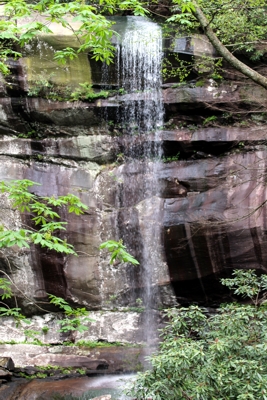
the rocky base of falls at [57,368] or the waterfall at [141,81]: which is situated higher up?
the waterfall at [141,81]

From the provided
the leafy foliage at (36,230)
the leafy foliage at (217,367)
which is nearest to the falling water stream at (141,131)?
the leafy foliage at (36,230)

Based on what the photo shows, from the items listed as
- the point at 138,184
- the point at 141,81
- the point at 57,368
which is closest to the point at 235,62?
the point at 138,184

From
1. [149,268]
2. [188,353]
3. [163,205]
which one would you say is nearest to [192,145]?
[163,205]

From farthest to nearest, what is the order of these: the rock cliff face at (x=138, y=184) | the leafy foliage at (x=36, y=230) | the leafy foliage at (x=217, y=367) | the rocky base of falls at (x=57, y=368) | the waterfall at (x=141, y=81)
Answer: the waterfall at (x=141, y=81) → the rock cliff face at (x=138, y=184) → the rocky base of falls at (x=57, y=368) → the leafy foliage at (x=36, y=230) → the leafy foliage at (x=217, y=367)

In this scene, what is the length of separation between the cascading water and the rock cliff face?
4 cm

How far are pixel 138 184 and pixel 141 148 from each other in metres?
1.00

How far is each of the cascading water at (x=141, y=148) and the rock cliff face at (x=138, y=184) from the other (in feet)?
0.13

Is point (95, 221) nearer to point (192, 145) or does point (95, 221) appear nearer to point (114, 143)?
point (114, 143)

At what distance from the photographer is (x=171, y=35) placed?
9805 mm

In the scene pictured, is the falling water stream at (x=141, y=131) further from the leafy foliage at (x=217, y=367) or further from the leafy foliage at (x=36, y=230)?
the leafy foliage at (x=217, y=367)

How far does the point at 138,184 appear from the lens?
939 cm

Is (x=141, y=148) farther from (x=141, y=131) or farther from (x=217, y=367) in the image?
(x=217, y=367)

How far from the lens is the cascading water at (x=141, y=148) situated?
9055 millimetres

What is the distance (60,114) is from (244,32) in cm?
495
